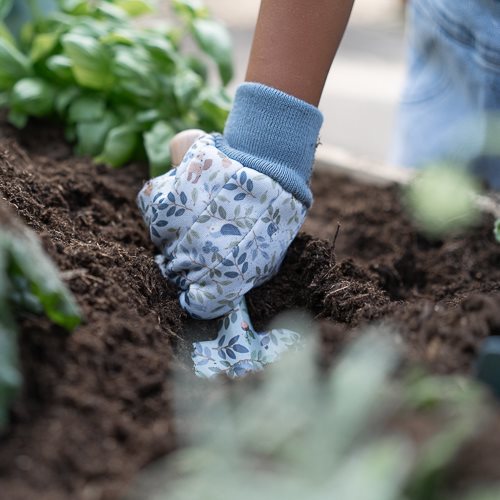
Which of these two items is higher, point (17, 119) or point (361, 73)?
point (17, 119)

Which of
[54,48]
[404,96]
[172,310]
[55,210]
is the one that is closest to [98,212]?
[55,210]

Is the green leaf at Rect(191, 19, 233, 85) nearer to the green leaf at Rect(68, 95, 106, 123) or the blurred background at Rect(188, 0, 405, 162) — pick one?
the green leaf at Rect(68, 95, 106, 123)

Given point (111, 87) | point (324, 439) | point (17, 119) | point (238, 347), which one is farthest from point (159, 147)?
point (324, 439)

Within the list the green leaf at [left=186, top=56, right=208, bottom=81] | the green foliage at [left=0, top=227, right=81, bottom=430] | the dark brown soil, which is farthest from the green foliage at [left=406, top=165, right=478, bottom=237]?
the green foliage at [left=0, top=227, right=81, bottom=430]

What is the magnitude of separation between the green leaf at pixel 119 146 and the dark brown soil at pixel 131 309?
0.04 m

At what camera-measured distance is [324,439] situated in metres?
0.62

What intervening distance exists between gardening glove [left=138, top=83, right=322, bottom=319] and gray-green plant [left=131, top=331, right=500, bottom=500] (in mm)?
359

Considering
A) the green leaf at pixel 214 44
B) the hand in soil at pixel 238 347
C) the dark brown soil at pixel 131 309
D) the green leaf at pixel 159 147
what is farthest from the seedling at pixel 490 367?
the green leaf at pixel 214 44

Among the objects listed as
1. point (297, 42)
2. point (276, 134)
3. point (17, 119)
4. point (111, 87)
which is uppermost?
point (297, 42)

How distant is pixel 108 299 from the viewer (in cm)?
90

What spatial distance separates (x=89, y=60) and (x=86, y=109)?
0.11 m

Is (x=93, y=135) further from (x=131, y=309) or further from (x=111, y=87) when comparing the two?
(x=131, y=309)

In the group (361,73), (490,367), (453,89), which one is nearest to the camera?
(490,367)

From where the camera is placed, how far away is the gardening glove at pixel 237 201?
1.04m
